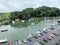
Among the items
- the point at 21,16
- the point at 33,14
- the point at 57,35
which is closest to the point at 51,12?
the point at 33,14

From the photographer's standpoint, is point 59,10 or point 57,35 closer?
point 57,35

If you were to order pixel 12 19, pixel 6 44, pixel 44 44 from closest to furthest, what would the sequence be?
pixel 44 44 → pixel 6 44 → pixel 12 19

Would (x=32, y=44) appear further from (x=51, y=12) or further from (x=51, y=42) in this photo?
(x=51, y=12)

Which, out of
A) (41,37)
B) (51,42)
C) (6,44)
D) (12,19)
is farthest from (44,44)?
(12,19)

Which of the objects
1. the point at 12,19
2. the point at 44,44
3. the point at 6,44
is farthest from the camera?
the point at 12,19

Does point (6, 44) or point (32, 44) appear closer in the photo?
point (32, 44)

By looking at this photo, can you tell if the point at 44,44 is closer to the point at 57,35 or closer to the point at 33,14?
the point at 57,35
